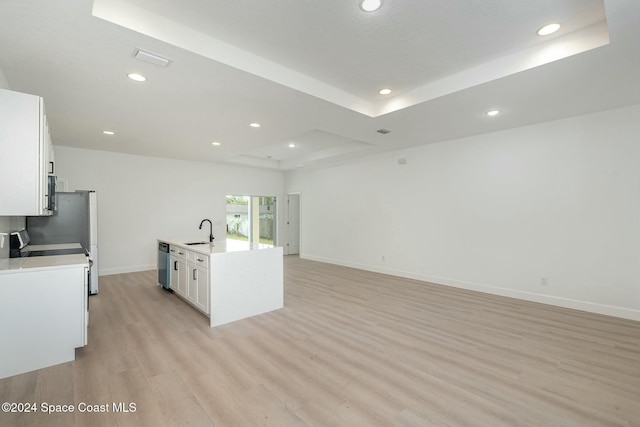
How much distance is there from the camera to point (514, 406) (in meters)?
2.04

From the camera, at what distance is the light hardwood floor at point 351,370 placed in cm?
196

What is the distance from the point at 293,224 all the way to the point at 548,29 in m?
7.90

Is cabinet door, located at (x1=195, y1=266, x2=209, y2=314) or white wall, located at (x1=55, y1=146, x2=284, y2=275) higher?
white wall, located at (x1=55, y1=146, x2=284, y2=275)

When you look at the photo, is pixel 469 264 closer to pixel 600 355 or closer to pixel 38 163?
pixel 600 355

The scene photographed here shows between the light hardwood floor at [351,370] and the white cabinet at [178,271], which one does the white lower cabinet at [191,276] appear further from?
the light hardwood floor at [351,370]

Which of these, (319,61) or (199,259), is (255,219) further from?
(319,61)

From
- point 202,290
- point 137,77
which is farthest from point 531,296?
point 137,77

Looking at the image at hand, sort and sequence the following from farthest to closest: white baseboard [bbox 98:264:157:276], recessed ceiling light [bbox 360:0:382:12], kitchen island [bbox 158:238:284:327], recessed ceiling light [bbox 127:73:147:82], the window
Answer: the window
white baseboard [bbox 98:264:157:276]
kitchen island [bbox 158:238:284:327]
recessed ceiling light [bbox 127:73:147:82]
recessed ceiling light [bbox 360:0:382:12]

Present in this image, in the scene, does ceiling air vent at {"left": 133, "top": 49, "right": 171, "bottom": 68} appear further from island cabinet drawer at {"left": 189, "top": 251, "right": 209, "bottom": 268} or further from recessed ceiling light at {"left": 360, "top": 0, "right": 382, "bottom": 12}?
island cabinet drawer at {"left": 189, "top": 251, "right": 209, "bottom": 268}

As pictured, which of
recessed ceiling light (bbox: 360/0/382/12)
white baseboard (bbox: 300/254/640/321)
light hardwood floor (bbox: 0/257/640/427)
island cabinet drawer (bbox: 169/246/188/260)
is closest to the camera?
light hardwood floor (bbox: 0/257/640/427)

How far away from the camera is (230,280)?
143 inches

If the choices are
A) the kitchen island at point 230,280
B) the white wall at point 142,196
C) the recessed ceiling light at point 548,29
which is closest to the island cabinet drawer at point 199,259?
the kitchen island at point 230,280

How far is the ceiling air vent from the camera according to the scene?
242 centimetres

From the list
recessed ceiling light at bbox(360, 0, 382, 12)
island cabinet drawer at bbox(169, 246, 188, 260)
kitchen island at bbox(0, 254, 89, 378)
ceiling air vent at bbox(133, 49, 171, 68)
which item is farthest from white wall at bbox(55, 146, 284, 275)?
recessed ceiling light at bbox(360, 0, 382, 12)
